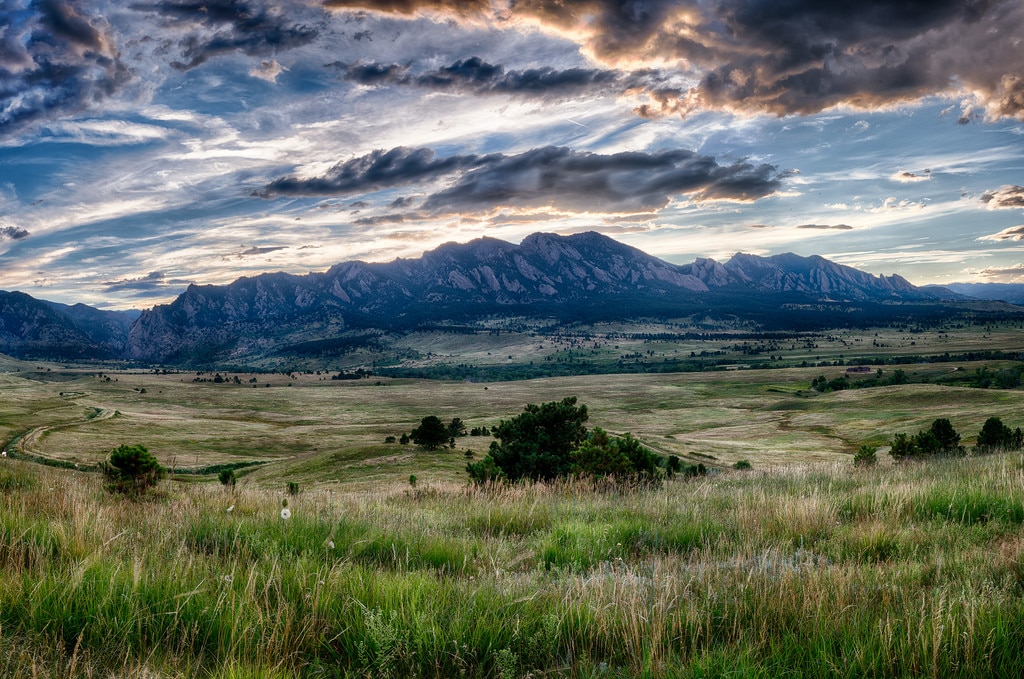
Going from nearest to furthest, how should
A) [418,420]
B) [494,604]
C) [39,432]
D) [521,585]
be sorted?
[494,604] < [521,585] < [39,432] < [418,420]

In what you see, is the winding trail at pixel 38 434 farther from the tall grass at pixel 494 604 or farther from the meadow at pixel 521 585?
the tall grass at pixel 494 604

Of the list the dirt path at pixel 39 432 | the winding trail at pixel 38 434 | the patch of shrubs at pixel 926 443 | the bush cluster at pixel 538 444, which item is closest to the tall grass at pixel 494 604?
the bush cluster at pixel 538 444

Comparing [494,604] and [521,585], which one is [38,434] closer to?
[521,585]

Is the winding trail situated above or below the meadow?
below

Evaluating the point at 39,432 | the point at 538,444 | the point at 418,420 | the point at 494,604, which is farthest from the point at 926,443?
the point at 39,432

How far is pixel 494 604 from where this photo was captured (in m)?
3.55

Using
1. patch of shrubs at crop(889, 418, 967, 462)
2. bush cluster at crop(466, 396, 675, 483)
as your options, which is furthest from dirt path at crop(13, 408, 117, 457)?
patch of shrubs at crop(889, 418, 967, 462)

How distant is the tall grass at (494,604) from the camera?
2.89 m

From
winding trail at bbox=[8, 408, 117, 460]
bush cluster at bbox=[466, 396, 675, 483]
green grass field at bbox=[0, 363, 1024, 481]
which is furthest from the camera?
winding trail at bbox=[8, 408, 117, 460]

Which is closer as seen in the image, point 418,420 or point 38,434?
point 38,434

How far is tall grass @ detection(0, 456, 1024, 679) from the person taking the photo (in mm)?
2889

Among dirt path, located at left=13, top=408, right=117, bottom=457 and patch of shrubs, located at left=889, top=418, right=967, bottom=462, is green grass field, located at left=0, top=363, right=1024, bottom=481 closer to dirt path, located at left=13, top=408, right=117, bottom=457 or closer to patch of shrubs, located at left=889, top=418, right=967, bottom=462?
dirt path, located at left=13, top=408, right=117, bottom=457

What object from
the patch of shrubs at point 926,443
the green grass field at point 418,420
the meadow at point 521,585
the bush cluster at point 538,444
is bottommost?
the green grass field at point 418,420

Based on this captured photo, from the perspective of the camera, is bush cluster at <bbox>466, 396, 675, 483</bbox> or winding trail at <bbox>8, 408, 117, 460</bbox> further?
winding trail at <bbox>8, 408, 117, 460</bbox>
